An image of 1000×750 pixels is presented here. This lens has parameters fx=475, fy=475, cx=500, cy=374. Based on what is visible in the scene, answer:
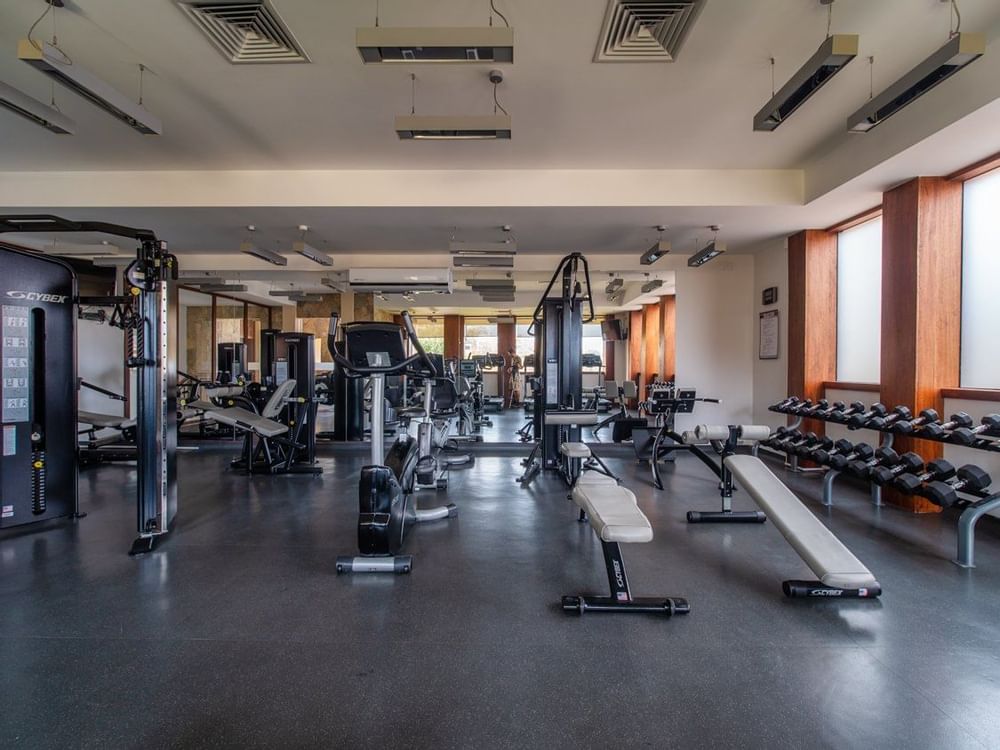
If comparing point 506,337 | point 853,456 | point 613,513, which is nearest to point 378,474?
point 613,513

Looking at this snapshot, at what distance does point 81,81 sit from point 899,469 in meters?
5.72

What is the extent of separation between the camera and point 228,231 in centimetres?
586

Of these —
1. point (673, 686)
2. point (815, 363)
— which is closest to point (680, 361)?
point (815, 363)

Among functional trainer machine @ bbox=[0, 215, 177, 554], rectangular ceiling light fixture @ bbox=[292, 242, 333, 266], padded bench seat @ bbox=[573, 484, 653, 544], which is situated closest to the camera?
padded bench seat @ bbox=[573, 484, 653, 544]

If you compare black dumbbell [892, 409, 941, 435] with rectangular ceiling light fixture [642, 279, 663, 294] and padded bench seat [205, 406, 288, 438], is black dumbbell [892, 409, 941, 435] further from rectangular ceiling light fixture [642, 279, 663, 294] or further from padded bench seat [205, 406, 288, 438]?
padded bench seat [205, 406, 288, 438]

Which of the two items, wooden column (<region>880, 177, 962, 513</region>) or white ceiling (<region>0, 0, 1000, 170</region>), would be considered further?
wooden column (<region>880, 177, 962, 513</region>)

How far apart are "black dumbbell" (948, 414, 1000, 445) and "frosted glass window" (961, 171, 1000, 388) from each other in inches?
37.3

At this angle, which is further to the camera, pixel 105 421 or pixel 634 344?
pixel 634 344

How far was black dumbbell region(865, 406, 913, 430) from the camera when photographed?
370 cm

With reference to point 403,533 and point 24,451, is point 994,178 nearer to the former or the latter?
point 403,533

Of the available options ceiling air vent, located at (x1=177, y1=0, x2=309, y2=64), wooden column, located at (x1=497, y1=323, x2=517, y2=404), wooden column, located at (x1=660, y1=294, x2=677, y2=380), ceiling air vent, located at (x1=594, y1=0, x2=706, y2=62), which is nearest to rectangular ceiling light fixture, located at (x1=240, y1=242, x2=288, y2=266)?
ceiling air vent, located at (x1=177, y1=0, x2=309, y2=64)

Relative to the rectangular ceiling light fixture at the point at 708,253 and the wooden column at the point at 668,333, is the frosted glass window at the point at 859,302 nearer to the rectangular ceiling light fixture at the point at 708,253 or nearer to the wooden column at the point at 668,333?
the rectangular ceiling light fixture at the point at 708,253

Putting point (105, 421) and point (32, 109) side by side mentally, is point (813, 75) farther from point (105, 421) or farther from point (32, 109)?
point (105, 421)

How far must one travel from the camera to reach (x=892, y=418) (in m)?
3.72
